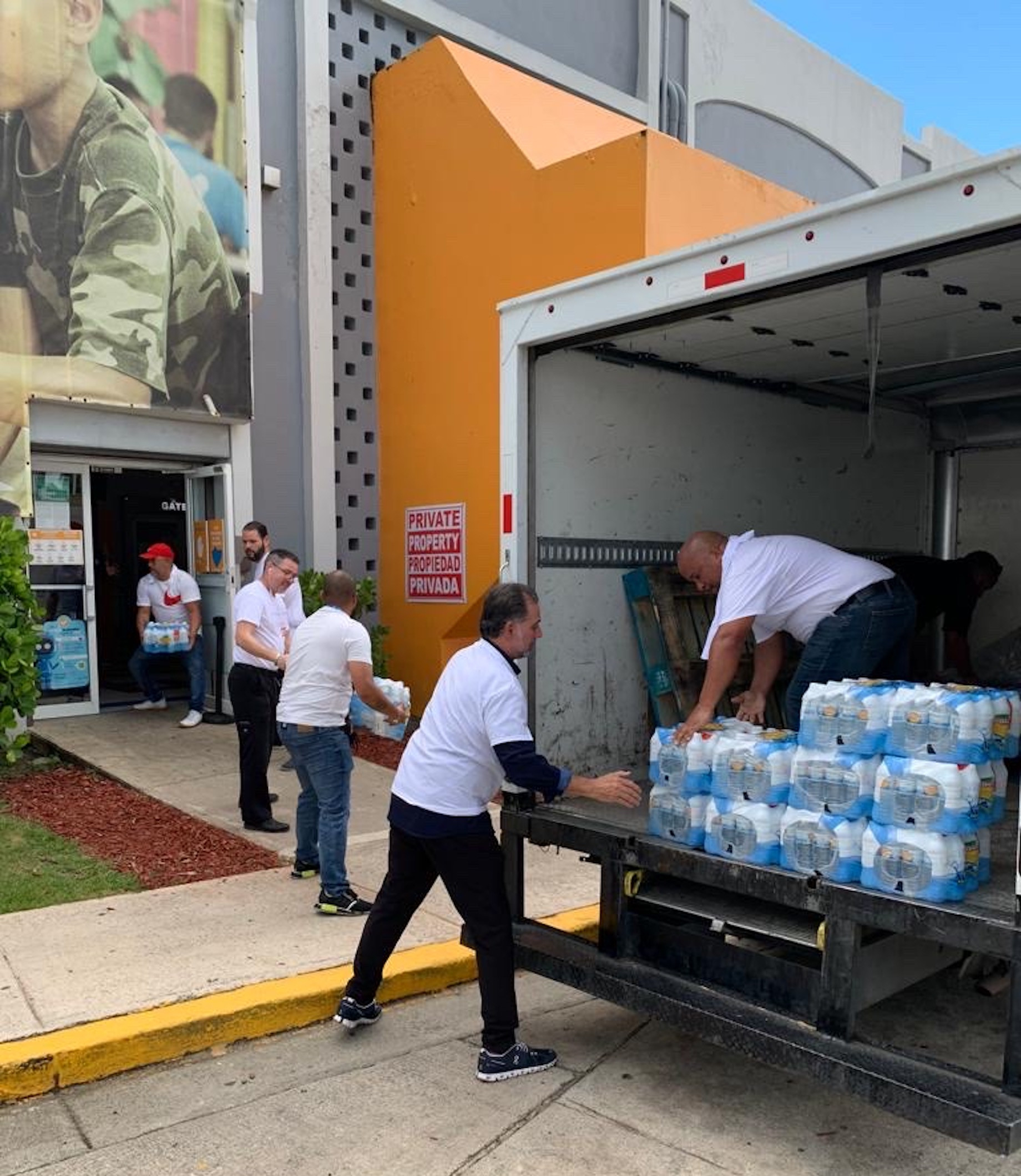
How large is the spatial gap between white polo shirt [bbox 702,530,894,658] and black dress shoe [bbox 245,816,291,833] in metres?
3.21

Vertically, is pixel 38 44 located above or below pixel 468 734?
above

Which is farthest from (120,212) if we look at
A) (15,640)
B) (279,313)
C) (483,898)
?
(483,898)

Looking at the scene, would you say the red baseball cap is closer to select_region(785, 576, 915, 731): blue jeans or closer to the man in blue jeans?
the man in blue jeans

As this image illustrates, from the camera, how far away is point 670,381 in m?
4.73

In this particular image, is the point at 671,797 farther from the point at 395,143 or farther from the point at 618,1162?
the point at 395,143

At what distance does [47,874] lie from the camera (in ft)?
17.8

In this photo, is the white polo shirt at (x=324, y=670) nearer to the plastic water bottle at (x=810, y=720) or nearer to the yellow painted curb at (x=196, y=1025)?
the yellow painted curb at (x=196, y=1025)

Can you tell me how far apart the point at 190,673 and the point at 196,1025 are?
232 inches

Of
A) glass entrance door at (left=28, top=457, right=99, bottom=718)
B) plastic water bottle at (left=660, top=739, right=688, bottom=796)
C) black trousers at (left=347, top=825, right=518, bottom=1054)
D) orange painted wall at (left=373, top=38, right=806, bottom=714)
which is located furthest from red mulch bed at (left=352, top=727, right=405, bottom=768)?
plastic water bottle at (left=660, top=739, right=688, bottom=796)

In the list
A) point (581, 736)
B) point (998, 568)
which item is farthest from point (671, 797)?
point (998, 568)

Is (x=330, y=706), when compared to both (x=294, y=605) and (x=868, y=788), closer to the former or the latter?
(x=294, y=605)

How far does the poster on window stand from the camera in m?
8.13

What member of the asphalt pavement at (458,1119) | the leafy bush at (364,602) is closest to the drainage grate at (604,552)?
the asphalt pavement at (458,1119)

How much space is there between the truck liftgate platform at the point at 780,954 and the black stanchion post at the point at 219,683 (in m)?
6.14
